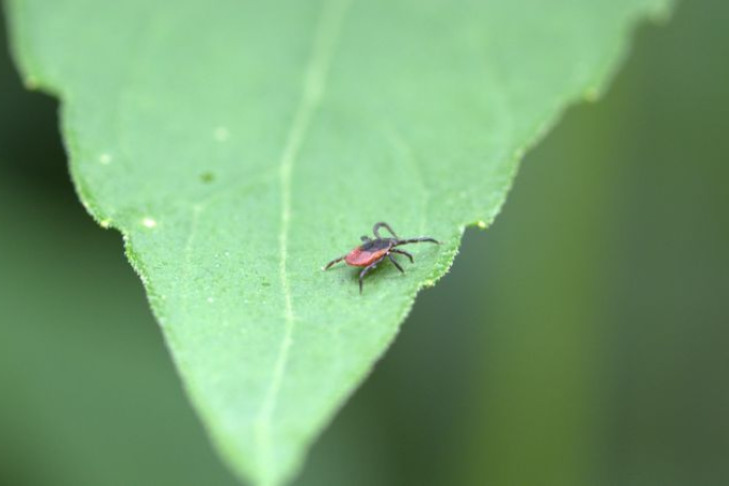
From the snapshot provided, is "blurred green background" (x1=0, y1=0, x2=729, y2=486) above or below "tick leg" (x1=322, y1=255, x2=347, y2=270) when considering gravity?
above

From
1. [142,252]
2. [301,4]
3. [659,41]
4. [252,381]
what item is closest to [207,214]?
[142,252]

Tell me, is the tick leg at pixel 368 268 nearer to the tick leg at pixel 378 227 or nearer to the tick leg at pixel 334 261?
the tick leg at pixel 334 261

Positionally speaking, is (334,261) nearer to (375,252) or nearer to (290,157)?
(375,252)

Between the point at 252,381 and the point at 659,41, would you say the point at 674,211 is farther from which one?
the point at 252,381

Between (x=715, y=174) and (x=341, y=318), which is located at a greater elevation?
(x=715, y=174)

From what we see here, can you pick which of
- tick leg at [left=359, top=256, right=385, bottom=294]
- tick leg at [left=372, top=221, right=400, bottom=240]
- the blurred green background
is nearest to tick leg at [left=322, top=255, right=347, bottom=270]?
tick leg at [left=359, top=256, right=385, bottom=294]

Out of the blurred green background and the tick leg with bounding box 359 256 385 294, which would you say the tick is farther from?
the blurred green background
